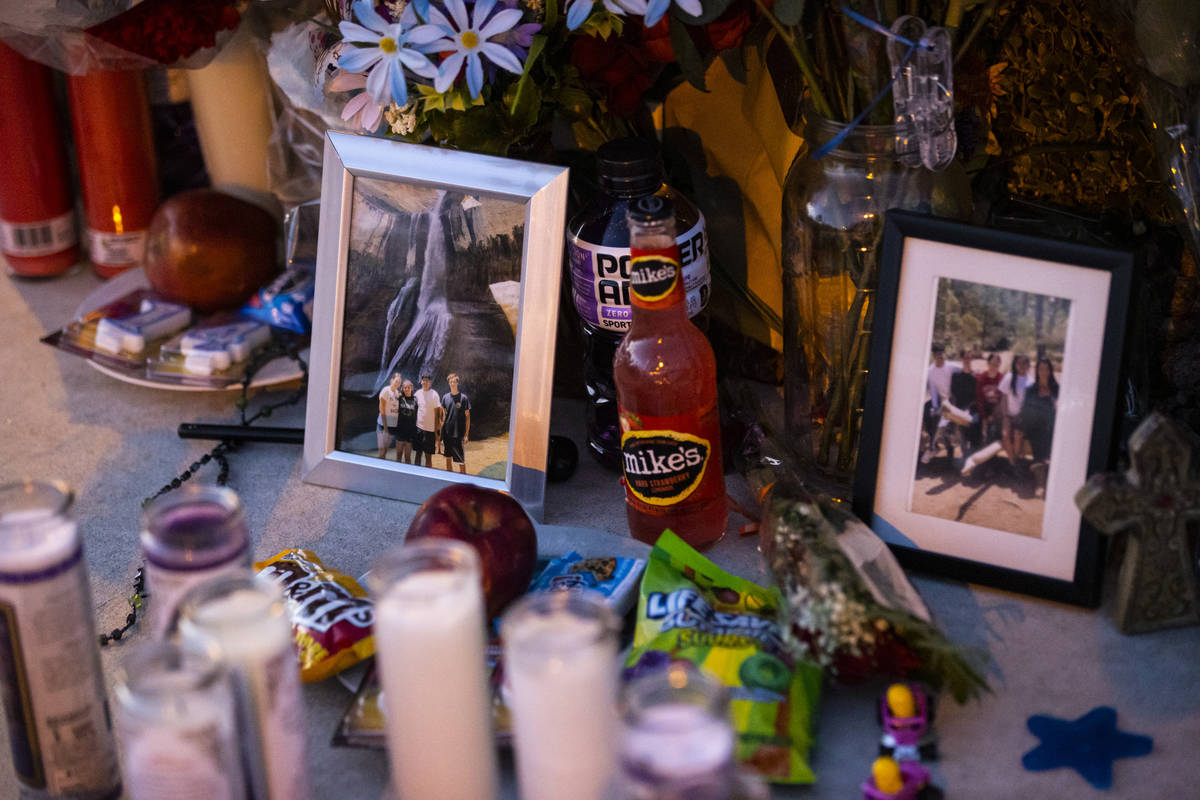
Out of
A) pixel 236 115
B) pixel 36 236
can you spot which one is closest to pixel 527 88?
pixel 236 115

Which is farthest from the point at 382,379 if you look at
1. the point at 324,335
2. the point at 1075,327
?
the point at 1075,327

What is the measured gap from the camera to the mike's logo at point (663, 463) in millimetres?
914

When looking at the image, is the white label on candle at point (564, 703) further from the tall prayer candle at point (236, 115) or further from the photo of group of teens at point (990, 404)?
the tall prayer candle at point (236, 115)

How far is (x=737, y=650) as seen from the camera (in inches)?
30.9

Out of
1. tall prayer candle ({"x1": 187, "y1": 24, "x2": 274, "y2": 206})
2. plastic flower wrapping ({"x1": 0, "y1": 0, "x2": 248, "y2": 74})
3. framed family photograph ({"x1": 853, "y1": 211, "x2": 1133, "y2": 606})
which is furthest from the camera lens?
tall prayer candle ({"x1": 187, "y1": 24, "x2": 274, "y2": 206})

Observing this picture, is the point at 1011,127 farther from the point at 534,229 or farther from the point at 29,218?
the point at 29,218

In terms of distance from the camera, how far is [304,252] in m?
1.38

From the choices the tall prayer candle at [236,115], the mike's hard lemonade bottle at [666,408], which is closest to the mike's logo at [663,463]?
the mike's hard lemonade bottle at [666,408]

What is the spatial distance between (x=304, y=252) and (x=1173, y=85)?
0.93 metres

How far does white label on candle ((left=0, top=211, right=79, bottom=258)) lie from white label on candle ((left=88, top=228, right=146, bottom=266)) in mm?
51

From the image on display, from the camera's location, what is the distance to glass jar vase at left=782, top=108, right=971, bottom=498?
93cm

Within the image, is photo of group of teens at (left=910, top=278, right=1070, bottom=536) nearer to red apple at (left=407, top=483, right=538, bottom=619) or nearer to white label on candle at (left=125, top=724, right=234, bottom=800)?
red apple at (left=407, top=483, right=538, bottom=619)

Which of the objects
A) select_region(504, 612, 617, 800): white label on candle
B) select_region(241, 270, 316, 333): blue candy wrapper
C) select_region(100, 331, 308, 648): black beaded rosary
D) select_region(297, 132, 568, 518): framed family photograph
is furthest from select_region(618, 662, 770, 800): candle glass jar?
select_region(241, 270, 316, 333): blue candy wrapper

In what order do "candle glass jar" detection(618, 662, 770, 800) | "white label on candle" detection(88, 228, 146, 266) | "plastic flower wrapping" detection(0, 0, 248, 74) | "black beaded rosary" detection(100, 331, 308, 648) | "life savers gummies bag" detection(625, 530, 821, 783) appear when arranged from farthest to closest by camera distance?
"white label on candle" detection(88, 228, 146, 266)
"plastic flower wrapping" detection(0, 0, 248, 74)
"black beaded rosary" detection(100, 331, 308, 648)
"life savers gummies bag" detection(625, 530, 821, 783)
"candle glass jar" detection(618, 662, 770, 800)
